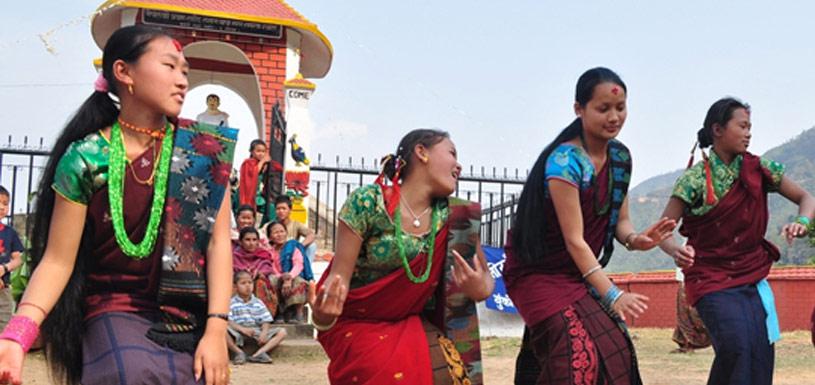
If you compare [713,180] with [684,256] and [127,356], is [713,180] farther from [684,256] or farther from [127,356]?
[127,356]

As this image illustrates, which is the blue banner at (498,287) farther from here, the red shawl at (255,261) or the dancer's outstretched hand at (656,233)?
the dancer's outstretched hand at (656,233)

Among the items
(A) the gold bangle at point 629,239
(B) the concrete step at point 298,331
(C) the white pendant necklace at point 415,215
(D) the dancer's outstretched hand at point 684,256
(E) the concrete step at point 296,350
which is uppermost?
(C) the white pendant necklace at point 415,215

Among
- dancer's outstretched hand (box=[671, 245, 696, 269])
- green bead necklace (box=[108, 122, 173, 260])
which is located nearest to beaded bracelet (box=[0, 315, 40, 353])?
green bead necklace (box=[108, 122, 173, 260])

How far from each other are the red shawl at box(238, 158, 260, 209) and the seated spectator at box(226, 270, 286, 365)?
3122 mm

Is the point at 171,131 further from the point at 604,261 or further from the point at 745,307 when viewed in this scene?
the point at 745,307

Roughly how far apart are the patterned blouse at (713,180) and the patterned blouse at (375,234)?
1715 millimetres

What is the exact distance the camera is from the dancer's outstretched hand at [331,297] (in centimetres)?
383

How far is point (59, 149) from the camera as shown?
2973 mm

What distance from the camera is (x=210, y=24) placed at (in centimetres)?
1492

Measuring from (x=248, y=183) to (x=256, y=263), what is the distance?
2.82 meters

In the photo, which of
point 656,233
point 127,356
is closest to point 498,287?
point 656,233

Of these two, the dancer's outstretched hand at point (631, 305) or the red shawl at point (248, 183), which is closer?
the dancer's outstretched hand at point (631, 305)

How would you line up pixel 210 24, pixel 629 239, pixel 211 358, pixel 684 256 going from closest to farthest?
pixel 211 358 < pixel 629 239 < pixel 684 256 < pixel 210 24

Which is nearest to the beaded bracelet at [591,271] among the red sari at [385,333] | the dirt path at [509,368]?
the red sari at [385,333]
